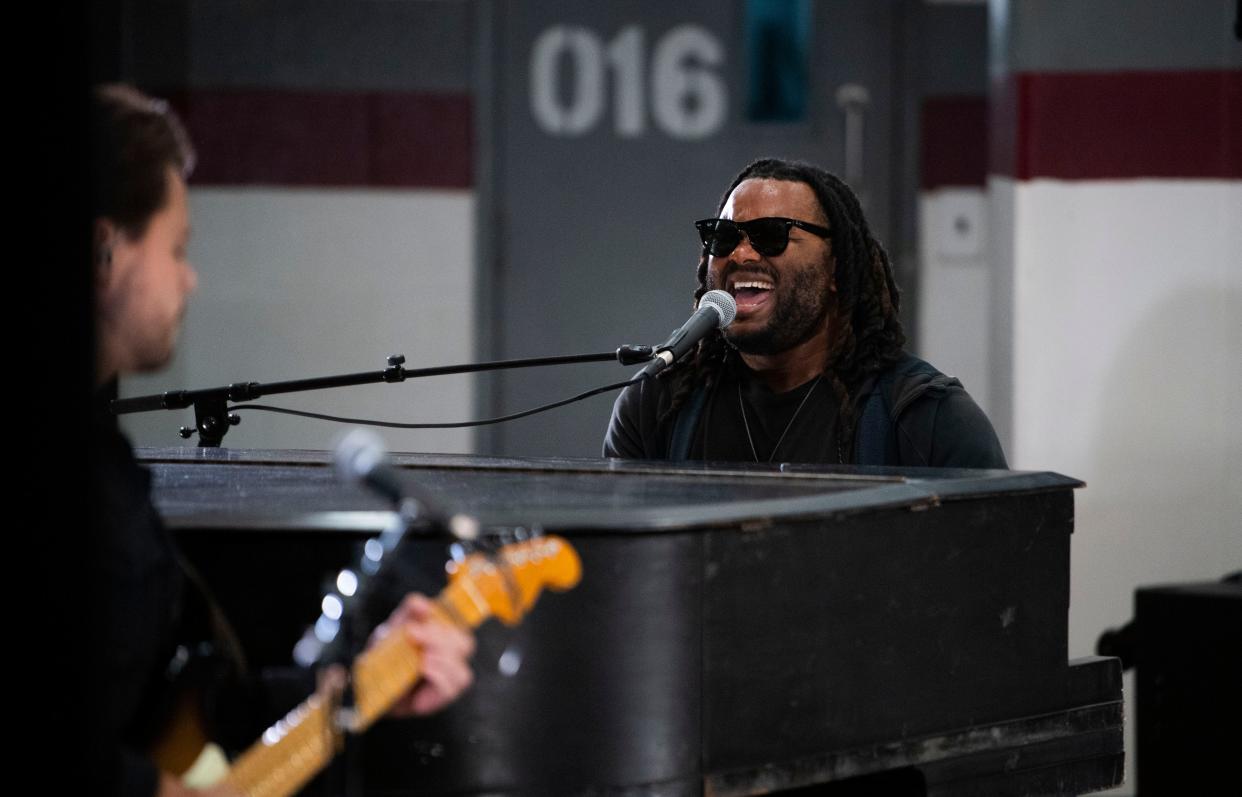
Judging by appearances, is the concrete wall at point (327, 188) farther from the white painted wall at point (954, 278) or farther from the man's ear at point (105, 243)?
the man's ear at point (105, 243)

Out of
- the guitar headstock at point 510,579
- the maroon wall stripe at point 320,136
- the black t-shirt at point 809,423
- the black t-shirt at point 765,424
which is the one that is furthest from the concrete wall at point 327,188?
the guitar headstock at point 510,579

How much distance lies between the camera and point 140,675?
1.70m

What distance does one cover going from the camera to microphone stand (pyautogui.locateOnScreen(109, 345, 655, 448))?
2.63 m

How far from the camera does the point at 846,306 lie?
3.35 m

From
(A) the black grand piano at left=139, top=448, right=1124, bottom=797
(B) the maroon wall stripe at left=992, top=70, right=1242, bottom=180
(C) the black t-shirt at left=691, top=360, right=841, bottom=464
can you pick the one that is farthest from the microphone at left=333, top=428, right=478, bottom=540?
(B) the maroon wall stripe at left=992, top=70, right=1242, bottom=180

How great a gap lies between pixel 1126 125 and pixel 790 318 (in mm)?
1926

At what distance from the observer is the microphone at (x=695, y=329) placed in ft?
8.64

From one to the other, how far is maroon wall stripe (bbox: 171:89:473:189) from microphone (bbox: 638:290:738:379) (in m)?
2.45

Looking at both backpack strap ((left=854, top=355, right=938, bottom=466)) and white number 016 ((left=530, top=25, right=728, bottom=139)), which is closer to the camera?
backpack strap ((left=854, top=355, right=938, bottom=466))

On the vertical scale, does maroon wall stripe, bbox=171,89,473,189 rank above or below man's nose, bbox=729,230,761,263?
above

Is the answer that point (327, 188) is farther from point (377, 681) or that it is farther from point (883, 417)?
point (377, 681)

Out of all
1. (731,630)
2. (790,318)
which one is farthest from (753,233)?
(731,630)

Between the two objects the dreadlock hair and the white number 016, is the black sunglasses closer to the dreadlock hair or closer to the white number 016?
the dreadlock hair

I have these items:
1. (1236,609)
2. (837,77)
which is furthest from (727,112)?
(1236,609)
